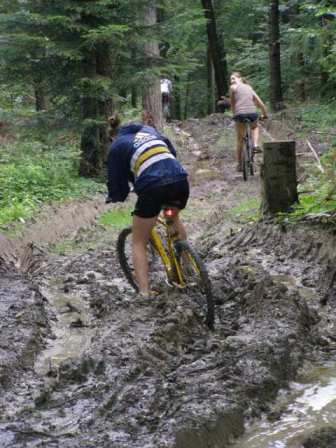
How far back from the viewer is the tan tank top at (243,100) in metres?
13.9

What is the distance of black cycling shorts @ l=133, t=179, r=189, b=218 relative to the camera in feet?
19.7

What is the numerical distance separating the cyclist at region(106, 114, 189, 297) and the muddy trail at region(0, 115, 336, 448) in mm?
664

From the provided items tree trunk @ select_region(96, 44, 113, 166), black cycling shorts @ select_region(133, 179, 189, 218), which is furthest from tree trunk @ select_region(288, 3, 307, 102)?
black cycling shorts @ select_region(133, 179, 189, 218)

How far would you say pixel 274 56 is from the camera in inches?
966

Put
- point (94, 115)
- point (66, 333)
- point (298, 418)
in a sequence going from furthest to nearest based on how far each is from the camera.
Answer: point (94, 115)
point (66, 333)
point (298, 418)

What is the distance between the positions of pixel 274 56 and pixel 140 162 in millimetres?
19764

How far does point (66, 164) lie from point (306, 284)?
29.8 ft

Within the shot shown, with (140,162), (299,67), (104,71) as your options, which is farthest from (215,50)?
(140,162)

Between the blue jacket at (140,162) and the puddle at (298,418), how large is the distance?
2.23 metres

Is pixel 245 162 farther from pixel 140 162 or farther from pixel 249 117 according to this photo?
pixel 140 162

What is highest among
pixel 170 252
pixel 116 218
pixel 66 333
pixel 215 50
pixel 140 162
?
pixel 215 50

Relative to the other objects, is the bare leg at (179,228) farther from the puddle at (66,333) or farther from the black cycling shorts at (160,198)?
the puddle at (66,333)

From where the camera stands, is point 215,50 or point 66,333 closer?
point 66,333

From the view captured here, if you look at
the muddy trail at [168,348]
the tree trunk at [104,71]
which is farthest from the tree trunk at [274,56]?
the muddy trail at [168,348]
